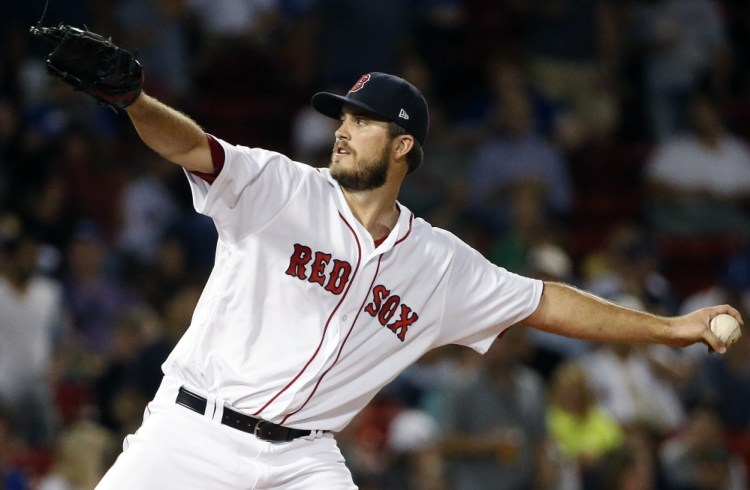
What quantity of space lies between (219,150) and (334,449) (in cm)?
117

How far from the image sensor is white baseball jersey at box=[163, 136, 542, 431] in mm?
4512

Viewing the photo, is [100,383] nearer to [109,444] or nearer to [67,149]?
[109,444]

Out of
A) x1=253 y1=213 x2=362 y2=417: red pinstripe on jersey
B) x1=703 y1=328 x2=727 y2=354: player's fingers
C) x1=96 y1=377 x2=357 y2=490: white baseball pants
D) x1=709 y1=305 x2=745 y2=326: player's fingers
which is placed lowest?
x1=96 y1=377 x2=357 y2=490: white baseball pants

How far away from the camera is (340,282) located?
4.64 m

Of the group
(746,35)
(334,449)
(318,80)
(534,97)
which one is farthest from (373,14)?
(334,449)

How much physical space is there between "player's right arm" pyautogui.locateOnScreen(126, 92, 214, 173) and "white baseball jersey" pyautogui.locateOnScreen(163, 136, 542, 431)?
71 mm

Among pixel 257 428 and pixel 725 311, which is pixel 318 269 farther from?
pixel 725 311

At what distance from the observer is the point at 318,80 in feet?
37.3

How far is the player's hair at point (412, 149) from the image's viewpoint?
16.0 ft

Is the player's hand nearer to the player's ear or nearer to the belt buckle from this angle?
the player's ear

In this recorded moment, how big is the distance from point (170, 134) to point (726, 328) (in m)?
2.13

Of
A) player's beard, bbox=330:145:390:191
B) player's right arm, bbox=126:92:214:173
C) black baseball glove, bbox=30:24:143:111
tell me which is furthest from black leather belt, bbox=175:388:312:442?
black baseball glove, bbox=30:24:143:111

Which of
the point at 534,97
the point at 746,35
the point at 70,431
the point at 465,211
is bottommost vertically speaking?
the point at 70,431

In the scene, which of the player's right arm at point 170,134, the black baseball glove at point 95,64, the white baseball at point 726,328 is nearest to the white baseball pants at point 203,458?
the player's right arm at point 170,134
